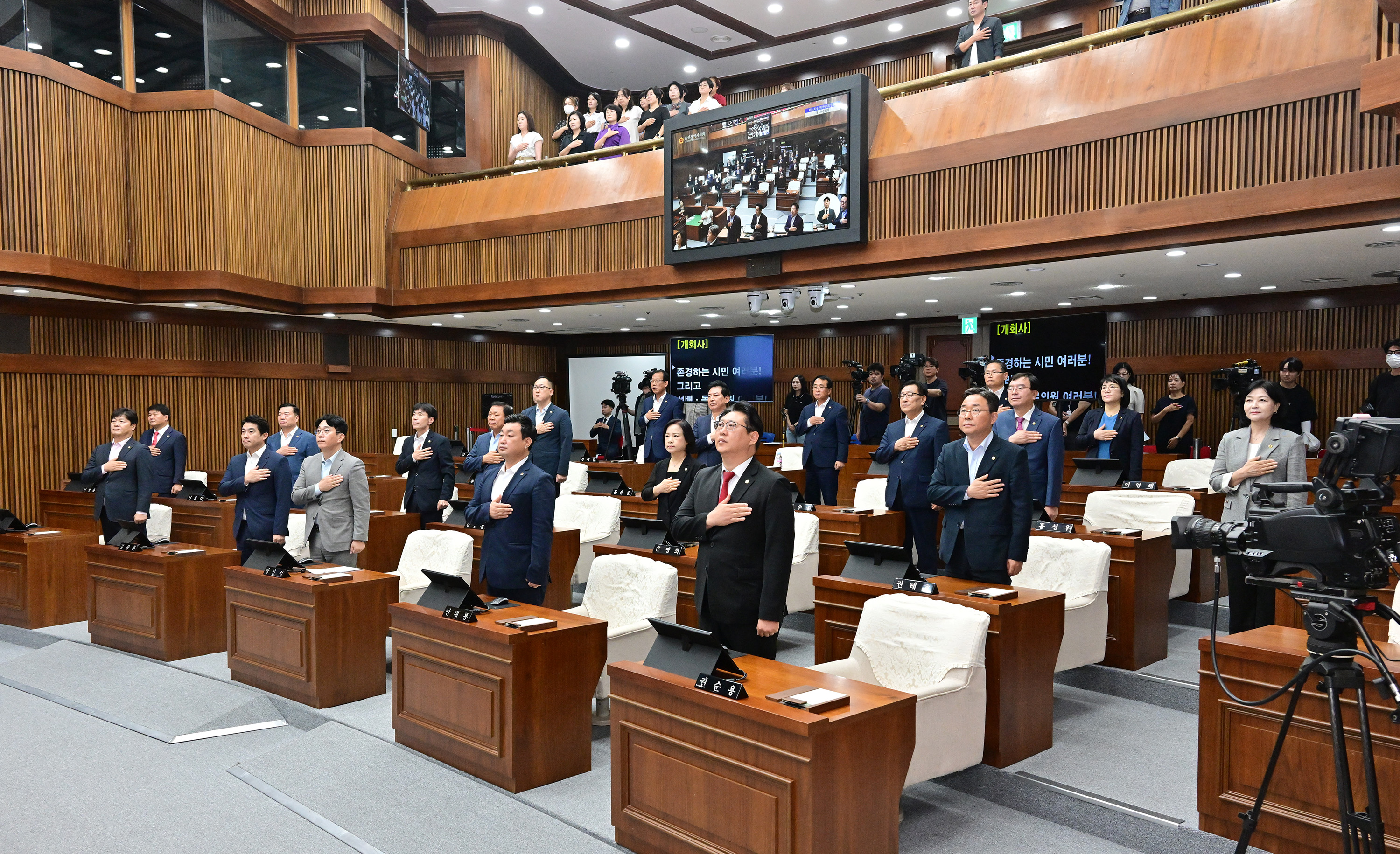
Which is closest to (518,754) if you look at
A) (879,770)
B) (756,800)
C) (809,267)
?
(756,800)

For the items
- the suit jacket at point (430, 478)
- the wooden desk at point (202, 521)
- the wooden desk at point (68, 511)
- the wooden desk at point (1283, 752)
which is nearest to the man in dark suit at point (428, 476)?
the suit jacket at point (430, 478)

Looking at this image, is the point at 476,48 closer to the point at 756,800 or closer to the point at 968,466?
the point at 968,466

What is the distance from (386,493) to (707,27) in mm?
7479

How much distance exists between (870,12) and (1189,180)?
6.80m

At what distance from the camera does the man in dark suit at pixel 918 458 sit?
544cm

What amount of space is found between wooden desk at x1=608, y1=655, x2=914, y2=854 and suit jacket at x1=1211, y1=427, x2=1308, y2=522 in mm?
2328

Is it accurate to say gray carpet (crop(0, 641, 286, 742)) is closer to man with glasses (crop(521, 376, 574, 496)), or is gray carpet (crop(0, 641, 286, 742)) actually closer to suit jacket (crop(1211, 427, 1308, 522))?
man with glasses (crop(521, 376, 574, 496))

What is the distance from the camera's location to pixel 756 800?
8.64ft

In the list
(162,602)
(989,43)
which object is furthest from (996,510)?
(989,43)

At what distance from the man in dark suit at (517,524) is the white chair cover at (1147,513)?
11.7 ft

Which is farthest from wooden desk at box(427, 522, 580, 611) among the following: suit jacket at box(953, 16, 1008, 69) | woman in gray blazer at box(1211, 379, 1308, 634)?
suit jacket at box(953, 16, 1008, 69)

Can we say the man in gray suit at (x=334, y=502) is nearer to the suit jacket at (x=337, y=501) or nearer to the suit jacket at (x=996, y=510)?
the suit jacket at (x=337, y=501)

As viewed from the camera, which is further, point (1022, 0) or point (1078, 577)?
point (1022, 0)

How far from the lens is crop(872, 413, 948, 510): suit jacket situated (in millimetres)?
5430
